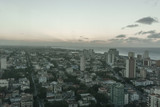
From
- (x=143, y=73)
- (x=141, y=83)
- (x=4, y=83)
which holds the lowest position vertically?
(x=141, y=83)

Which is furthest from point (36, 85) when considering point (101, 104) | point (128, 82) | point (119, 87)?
point (128, 82)

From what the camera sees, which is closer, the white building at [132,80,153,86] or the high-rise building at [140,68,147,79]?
the white building at [132,80,153,86]

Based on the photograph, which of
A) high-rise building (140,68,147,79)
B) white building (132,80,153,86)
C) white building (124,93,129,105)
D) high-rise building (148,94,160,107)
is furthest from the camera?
high-rise building (140,68,147,79)

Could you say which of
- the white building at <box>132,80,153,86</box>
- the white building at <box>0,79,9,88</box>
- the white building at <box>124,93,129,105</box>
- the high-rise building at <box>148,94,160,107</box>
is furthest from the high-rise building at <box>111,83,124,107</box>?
the white building at <box>0,79,9,88</box>

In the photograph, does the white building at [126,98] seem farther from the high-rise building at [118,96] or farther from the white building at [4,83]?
the white building at [4,83]

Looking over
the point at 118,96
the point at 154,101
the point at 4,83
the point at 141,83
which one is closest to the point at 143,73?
the point at 141,83

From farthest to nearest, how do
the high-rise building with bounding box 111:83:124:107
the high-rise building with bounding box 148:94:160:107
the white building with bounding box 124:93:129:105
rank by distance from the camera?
1. the white building with bounding box 124:93:129:105
2. the high-rise building with bounding box 111:83:124:107
3. the high-rise building with bounding box 148:94:160:107

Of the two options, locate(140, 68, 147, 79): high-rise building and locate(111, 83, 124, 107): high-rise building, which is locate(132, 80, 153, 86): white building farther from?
locate(111, 83, 124, 107): high-rise building

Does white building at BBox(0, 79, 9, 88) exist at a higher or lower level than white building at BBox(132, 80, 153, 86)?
higher

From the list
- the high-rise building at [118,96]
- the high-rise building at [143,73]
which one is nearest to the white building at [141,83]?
the high-rise building at [143,73]

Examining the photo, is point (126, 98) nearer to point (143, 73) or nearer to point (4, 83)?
point (143, 73)

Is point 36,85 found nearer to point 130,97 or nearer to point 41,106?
point 41,106

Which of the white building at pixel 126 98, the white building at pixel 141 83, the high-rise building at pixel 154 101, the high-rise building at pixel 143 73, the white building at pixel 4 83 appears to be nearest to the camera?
the high-rise building at pixel 154 101

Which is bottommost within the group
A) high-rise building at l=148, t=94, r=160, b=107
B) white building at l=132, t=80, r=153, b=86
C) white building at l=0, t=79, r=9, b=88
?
white building at l=132, t=80, r=153, b=86
